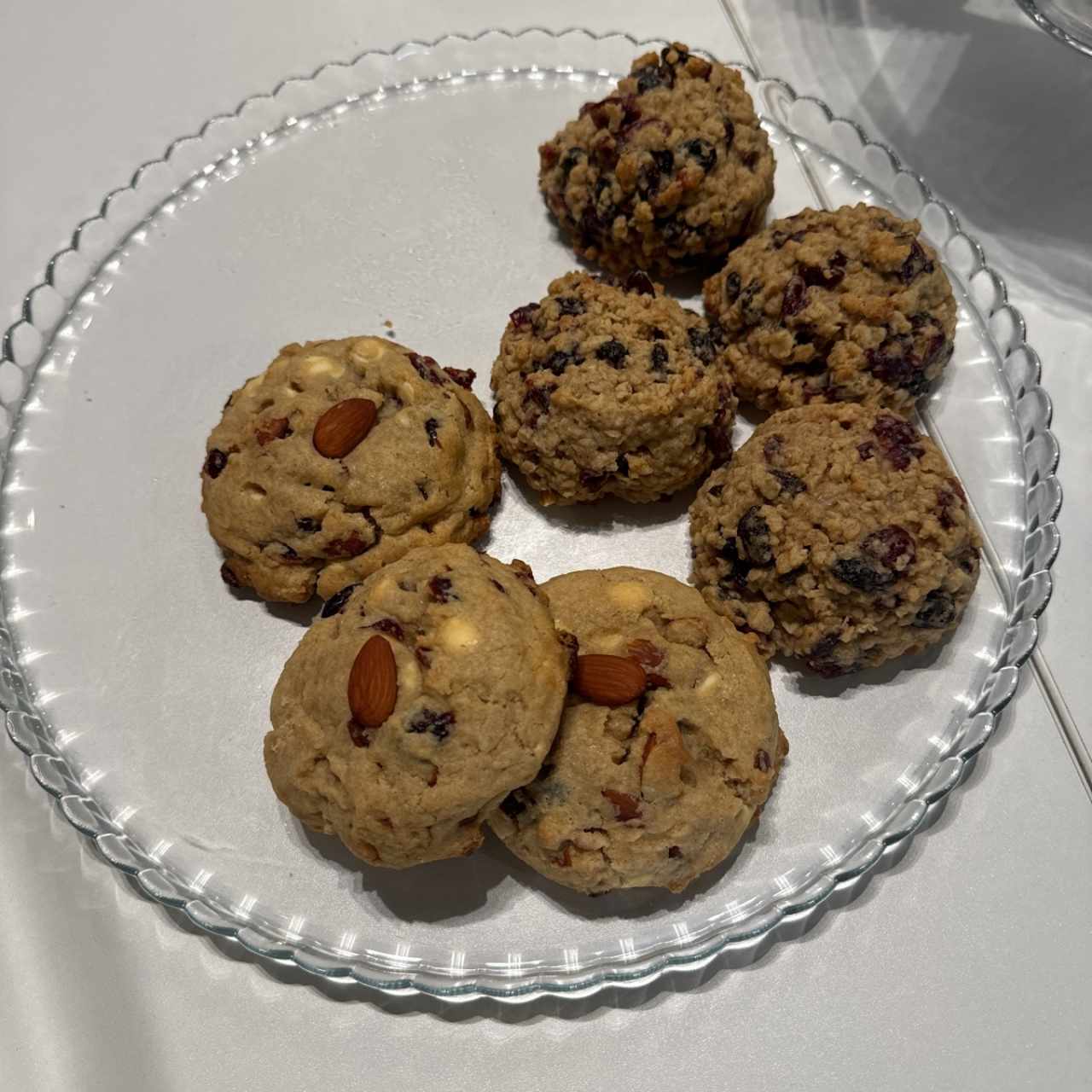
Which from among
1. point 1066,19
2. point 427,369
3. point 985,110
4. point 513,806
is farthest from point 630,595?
point 985,110

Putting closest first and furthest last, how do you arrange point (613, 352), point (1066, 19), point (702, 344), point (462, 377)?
point (613, 352)
point (702, 344)
point (462, 377)
point (1066, 19)

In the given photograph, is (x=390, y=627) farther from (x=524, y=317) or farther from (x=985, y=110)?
(x=985, y=110)

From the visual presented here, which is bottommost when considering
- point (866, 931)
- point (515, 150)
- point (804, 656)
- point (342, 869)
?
point (866, 931)

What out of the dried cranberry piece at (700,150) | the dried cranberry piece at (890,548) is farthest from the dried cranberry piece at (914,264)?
the dried cranberry piece at (890,548)

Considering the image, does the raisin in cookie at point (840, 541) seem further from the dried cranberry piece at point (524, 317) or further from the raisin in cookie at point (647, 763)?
the dried cranberry piece at point (524, 317)

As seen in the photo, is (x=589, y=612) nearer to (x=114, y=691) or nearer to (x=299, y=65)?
(x=114, y=691)

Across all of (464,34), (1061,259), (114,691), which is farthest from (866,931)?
(464,34)
